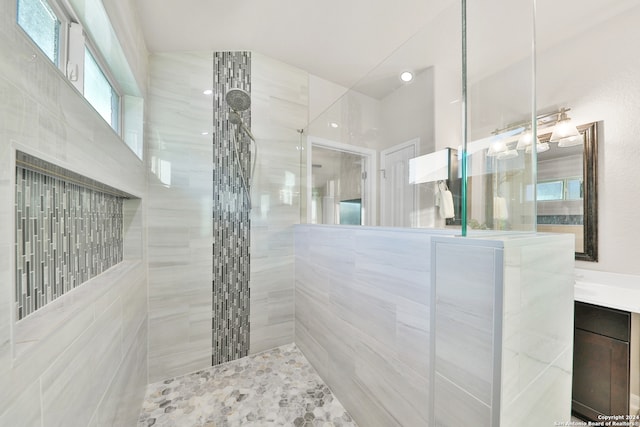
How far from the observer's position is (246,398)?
1.50 meters

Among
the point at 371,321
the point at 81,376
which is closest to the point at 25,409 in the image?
the point at 81,376

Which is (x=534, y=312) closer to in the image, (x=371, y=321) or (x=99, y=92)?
(x=371, y=321)

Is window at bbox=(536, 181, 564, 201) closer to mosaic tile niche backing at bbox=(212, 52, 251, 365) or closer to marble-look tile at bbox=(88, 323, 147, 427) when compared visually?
mosaic tile niche backing at bbox=(212, 52, 251, 365)

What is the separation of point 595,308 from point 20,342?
2187mm

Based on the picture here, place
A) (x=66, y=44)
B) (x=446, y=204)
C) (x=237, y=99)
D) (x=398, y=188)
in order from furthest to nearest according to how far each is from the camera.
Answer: (x=237, y=99) → (x=398, y=188) → (x=446, y=204) → (x=66, y=44)

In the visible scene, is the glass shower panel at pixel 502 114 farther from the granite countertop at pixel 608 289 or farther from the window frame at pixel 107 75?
the window frame at pixel 107 75

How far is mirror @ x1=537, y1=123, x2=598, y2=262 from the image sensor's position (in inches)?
57.6

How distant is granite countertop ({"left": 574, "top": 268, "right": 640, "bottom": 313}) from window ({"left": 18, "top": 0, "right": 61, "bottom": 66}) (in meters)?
2.49

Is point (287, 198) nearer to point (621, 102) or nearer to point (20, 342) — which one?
point (20, 342)

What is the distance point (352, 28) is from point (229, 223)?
5.61 feet

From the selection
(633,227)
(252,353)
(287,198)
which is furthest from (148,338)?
(633,227)

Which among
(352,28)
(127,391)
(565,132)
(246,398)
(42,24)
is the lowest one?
(246,398)

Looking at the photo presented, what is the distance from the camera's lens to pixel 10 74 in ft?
1.38

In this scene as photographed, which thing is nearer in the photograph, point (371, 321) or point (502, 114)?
point (502, 114)
